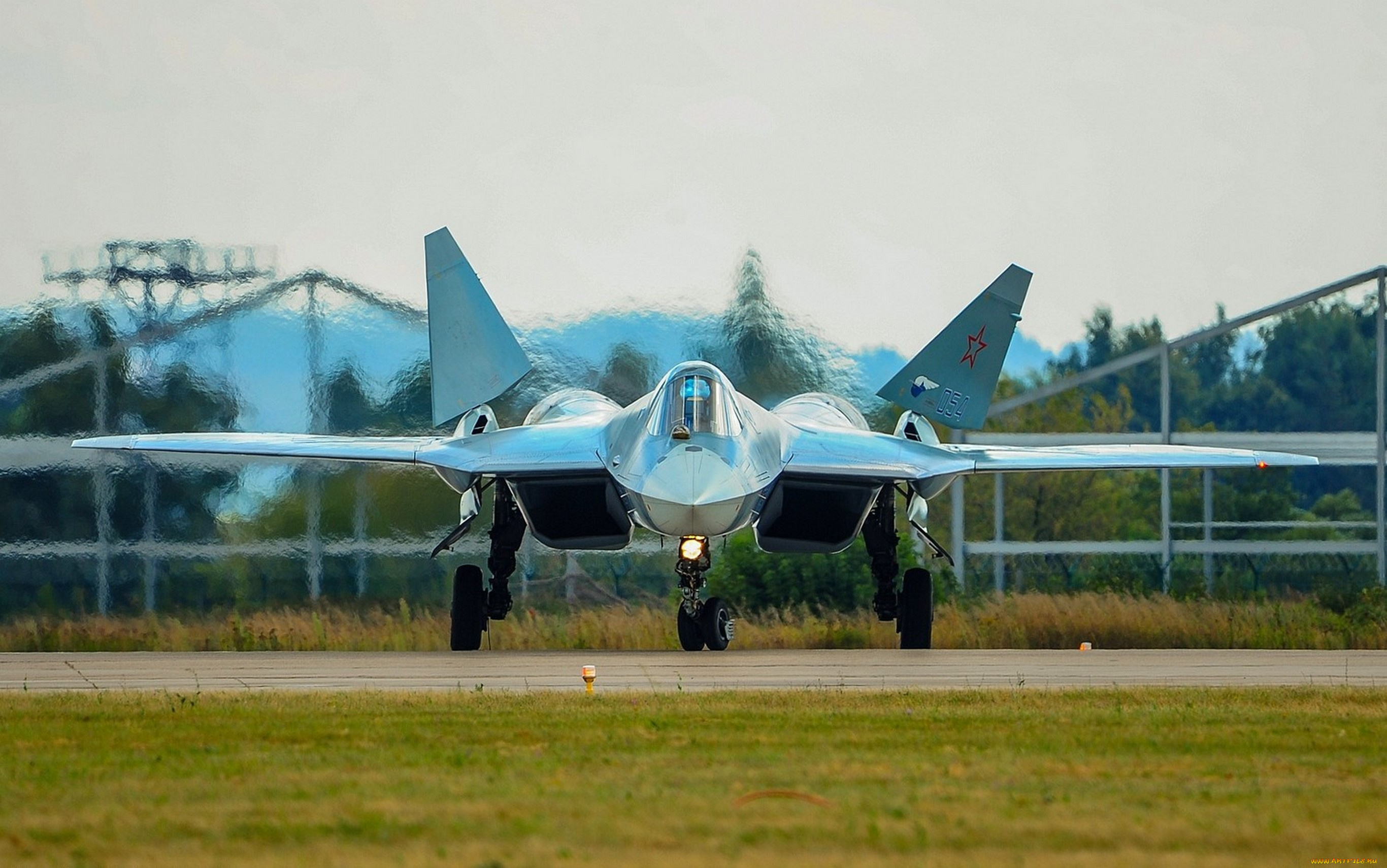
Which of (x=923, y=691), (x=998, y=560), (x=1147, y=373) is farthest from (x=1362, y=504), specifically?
(x=923, y=691)

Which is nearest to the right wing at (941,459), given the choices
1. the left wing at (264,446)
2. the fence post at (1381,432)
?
the left wing at (264,446)

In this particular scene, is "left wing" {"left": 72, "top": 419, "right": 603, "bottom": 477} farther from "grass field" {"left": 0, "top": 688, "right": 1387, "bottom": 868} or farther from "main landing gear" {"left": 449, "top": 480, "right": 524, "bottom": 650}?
"grass field" {"left": 0, "top": 688, "right": 1387, "bottom": 868}

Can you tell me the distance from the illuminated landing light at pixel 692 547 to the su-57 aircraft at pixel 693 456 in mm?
21

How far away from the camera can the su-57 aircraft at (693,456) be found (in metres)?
16.7

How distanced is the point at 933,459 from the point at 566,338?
6206 millimetres

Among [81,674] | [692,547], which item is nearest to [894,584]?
[692,547]

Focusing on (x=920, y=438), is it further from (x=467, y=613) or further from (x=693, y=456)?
(x=467, y=613)

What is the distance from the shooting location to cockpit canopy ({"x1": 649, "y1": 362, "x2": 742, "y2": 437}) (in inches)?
653

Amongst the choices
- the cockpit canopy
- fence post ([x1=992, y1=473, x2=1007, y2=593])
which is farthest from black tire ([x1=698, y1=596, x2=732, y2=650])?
fence post ([x1=992, y1=473, x2=1007, y2=593])

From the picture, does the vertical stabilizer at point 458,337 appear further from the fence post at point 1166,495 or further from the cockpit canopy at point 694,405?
the fence post at point 1166,495

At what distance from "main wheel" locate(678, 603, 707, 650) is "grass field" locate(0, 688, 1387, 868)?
6.25 meters

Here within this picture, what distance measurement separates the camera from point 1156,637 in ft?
63.3

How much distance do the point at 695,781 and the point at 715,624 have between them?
10312 mm

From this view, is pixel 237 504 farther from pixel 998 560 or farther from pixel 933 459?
pixel 998 560
